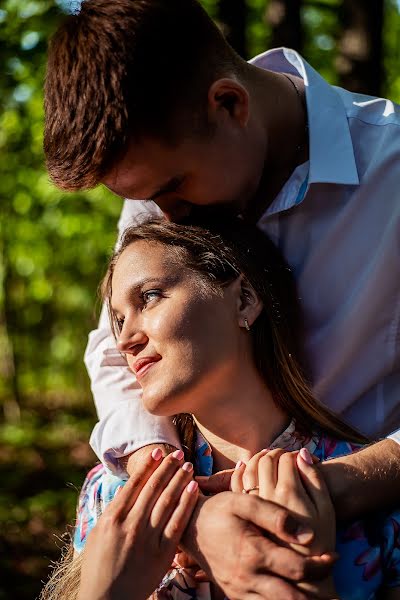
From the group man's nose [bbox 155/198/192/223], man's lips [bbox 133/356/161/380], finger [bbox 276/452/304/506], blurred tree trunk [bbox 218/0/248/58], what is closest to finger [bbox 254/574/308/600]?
finger [bbox 276/452/304/506]

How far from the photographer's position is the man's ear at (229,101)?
8.23ft

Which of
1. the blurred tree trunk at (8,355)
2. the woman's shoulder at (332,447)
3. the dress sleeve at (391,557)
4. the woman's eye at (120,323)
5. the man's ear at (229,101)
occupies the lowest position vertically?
the blurred tree trunk at (8,355)

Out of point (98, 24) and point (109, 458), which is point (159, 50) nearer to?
point (98, 24)

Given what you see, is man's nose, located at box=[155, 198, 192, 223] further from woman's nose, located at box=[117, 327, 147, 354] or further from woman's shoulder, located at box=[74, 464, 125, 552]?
woman's shoulder, located at box=[74, 464, 125, 552]

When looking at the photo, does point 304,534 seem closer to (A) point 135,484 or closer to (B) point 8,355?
(A) point 135,484

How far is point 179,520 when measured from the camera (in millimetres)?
2283

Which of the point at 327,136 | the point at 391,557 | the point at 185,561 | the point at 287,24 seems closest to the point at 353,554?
the point at 391,557

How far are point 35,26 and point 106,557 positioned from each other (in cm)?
346

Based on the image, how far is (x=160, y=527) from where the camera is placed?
2303mm

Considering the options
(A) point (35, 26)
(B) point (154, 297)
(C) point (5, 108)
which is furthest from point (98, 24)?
(C) point (5, 108)

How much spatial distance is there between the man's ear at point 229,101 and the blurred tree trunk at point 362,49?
92.8 inches

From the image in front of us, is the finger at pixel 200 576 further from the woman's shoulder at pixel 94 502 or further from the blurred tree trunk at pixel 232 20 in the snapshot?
the blurred tree trunk at pixel 232 20

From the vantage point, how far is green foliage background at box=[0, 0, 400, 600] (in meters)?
5.50

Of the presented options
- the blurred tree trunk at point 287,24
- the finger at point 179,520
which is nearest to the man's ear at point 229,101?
the finger at point 179,520
